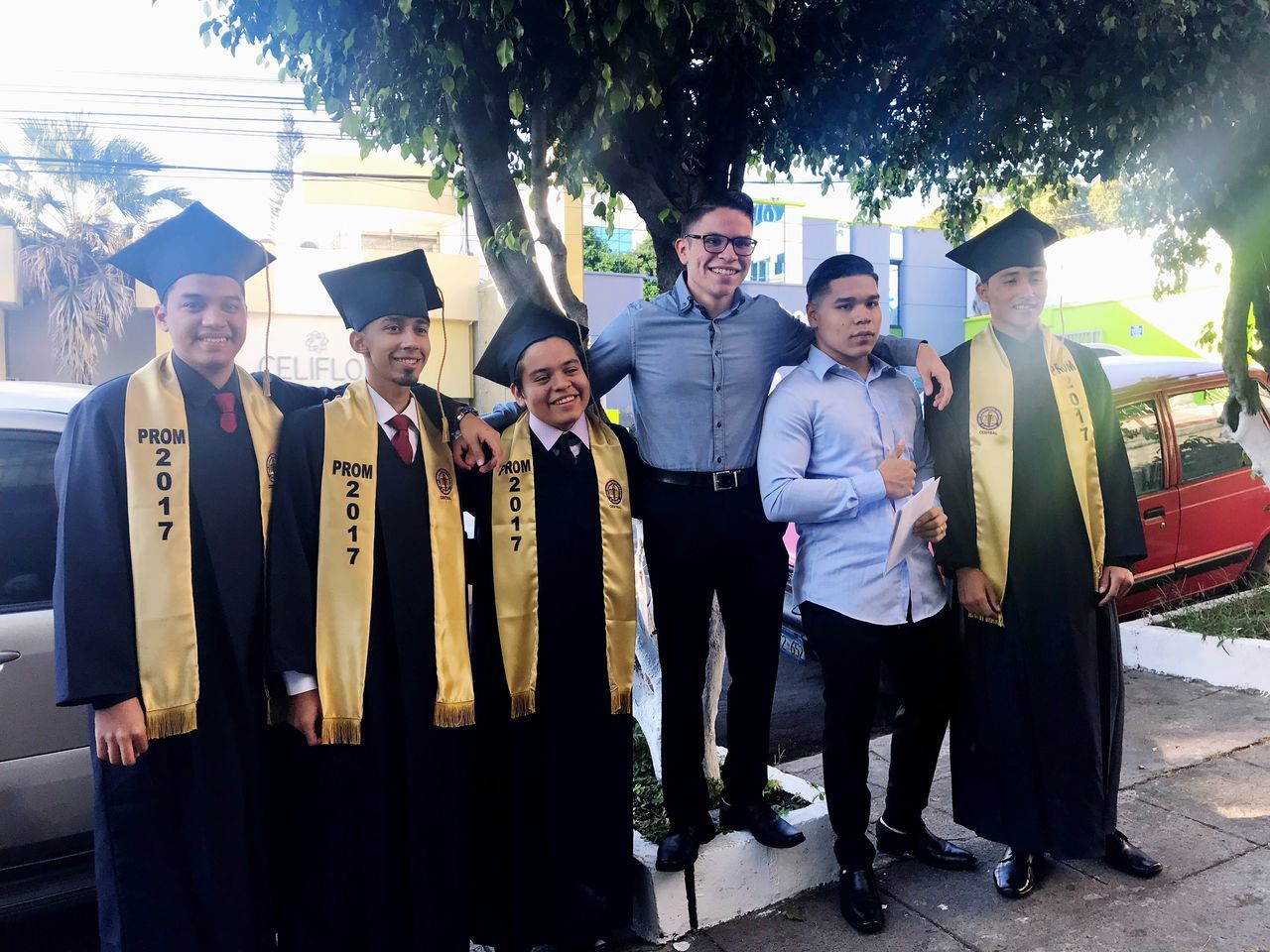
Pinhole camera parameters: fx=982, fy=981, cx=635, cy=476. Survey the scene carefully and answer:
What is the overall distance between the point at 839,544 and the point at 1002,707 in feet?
2.58

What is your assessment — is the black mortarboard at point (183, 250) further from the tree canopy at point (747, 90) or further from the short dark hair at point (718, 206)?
the short dark hair at point (718, 206)

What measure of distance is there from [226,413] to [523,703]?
111 cm

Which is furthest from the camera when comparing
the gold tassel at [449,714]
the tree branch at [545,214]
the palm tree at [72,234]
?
the palm tree at [72,234]

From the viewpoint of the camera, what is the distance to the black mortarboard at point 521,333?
2.85 metres

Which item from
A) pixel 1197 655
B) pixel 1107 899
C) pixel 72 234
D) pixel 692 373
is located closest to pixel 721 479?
pixel 692 373

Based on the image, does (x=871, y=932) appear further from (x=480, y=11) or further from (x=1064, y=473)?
(x=480, y=11)

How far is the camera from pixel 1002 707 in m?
3.15

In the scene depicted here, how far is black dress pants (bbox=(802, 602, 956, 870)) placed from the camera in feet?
9.76

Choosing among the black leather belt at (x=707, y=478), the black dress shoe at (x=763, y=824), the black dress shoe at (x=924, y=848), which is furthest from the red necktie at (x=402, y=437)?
the black dress shoe at (x=924, y=848)

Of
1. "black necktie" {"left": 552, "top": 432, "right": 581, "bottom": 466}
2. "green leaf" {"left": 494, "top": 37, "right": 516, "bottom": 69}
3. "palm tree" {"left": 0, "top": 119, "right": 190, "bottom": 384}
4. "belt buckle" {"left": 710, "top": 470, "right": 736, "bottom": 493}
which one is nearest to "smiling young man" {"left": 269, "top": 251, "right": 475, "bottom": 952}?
"black necktie" {"left": 552, "top": 432, "right": 581, "bottom": 466}

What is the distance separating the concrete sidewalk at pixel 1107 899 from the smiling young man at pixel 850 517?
165 mm

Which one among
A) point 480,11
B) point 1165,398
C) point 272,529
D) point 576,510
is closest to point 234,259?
point 272,529

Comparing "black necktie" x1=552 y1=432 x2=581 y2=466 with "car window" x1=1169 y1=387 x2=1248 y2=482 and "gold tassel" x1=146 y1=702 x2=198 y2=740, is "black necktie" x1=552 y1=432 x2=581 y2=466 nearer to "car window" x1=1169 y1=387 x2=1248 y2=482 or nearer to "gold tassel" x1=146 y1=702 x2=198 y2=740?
"gold tassel" x1=146 y1=702 x2=198 y2=740

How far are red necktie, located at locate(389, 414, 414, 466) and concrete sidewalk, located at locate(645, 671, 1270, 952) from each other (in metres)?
1.70
